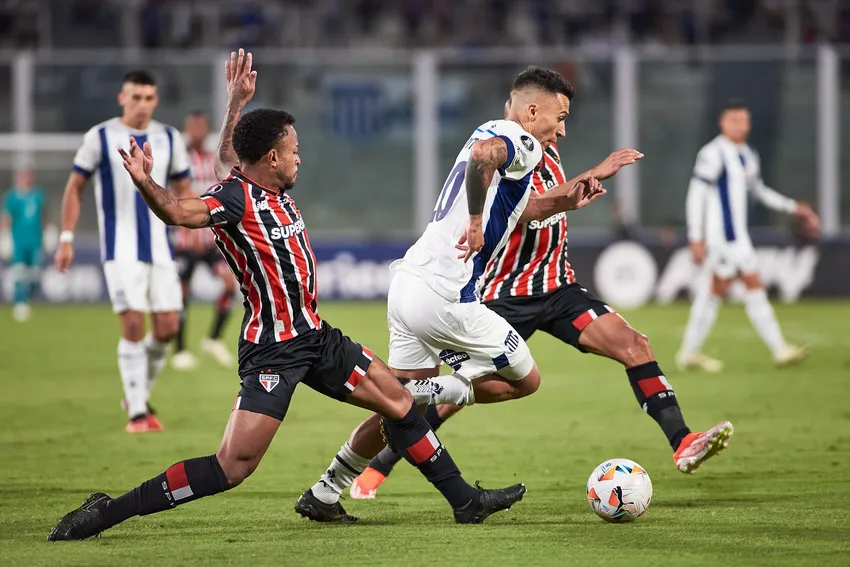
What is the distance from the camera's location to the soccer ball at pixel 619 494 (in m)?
5.79

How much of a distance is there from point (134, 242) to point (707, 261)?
5896mm

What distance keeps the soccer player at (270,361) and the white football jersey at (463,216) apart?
1.75 ft

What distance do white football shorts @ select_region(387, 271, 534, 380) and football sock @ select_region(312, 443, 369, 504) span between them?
0.47 m

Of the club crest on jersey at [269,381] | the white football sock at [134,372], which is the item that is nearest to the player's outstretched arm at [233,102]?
the club crest on jersey at [269,381]

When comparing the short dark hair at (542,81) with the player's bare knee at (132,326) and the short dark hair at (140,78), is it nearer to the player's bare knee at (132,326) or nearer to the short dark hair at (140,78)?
the short dark hair at (140,78)

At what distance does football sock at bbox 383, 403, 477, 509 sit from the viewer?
5711 millimetres

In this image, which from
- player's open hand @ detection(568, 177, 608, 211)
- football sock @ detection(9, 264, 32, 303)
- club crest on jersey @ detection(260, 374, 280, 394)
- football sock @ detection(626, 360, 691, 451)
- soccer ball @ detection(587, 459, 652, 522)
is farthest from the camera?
football sock @ detection(9, 264, 32, 303)

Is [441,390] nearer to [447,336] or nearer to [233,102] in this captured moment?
[447,336]

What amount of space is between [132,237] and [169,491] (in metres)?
3.98

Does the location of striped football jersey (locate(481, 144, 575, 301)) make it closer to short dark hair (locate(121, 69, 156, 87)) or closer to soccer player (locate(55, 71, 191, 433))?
soccer player (locate(55, 71, 191, 433))

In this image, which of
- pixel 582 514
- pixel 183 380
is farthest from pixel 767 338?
pixel 582 514

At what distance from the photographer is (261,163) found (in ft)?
18.4

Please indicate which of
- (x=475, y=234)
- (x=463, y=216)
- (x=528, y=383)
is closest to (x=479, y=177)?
(x=475, y=234)

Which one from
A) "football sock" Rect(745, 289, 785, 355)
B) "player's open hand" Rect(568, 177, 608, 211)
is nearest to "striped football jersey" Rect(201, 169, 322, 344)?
"player's open hand" Rect(568, 177, 608, 211)
